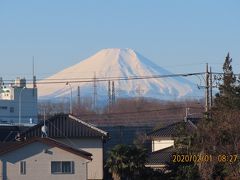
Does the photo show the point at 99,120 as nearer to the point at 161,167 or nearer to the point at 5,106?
the point at 5,106

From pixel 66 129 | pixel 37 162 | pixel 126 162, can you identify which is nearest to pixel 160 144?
pixel 66 129

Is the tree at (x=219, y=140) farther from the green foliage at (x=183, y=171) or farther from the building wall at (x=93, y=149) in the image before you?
the building wall at (x=93, y=149)

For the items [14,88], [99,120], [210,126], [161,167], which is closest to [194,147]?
[210,126]

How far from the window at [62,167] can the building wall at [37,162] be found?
0.15m

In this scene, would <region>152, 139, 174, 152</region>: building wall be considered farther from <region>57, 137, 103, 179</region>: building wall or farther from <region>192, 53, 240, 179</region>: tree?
<region>192, 53, 240, 179</region>: tree

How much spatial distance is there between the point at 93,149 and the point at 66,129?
1.89 metres

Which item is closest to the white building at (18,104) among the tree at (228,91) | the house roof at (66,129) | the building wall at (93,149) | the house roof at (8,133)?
the house roof at (8,133)

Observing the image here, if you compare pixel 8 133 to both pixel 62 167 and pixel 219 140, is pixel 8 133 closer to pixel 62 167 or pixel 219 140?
pixel 62 167

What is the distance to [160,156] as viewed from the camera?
147 feet

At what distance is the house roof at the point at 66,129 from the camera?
42.9 metres

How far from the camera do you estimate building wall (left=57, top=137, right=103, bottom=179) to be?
42719 millimetres

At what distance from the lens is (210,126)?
36.0 meters

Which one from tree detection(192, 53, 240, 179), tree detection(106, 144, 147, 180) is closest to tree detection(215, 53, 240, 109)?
tree detection(192, 53, 240, 179)

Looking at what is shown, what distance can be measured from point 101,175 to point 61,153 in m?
5.67
